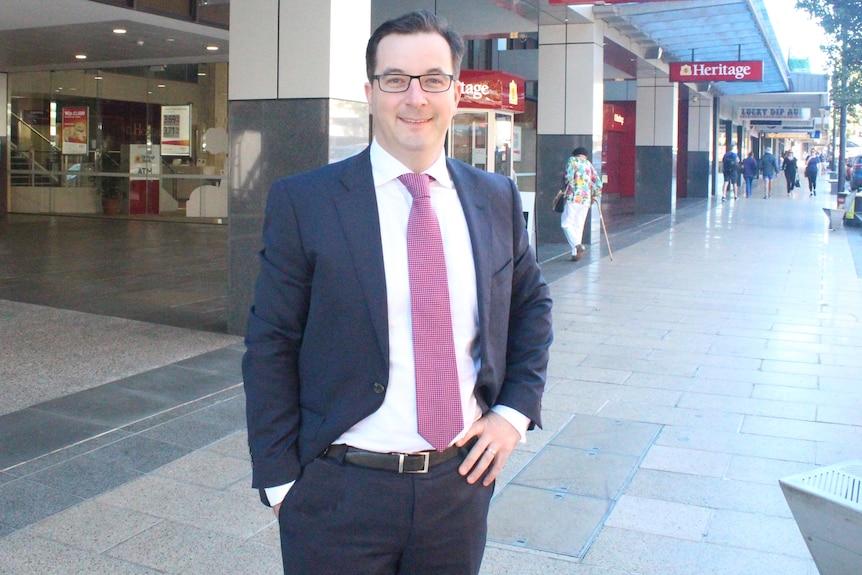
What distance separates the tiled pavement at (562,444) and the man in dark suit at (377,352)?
5.86 feet

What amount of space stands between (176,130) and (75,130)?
2745 millimetres

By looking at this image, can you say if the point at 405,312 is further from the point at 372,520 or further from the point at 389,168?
the point at 372,520

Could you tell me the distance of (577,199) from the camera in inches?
542

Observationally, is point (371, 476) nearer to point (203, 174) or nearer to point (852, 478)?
point (852, 478)

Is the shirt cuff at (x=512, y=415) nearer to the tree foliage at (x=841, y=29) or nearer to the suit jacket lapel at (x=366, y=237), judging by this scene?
the suit jacket lapel at (x=366, y=237)

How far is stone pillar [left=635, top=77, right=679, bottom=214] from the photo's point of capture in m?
24.7

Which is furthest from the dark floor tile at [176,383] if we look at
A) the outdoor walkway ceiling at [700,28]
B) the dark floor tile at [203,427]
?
the outdoor walkway ceiling at [700,28]

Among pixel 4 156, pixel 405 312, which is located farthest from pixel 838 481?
pixel 4 156

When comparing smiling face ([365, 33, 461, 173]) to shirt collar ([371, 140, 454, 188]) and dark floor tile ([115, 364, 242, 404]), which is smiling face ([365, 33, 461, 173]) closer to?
shirt collar ([371, 140, 454, 188])

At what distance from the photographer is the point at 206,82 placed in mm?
20531

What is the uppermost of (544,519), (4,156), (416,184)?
Answer: (4,156)

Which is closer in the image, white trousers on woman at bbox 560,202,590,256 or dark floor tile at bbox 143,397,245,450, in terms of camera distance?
dark floor tile at bbox 143,397,245,450

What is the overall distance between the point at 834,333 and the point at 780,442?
369cm

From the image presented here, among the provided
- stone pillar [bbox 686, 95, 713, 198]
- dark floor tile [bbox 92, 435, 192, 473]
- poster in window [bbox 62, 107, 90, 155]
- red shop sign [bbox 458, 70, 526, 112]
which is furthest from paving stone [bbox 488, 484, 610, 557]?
stone pillar [bbox 686, 95, 713, 198]
